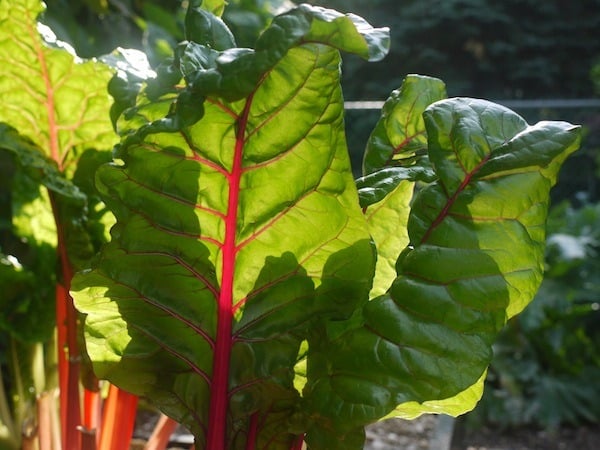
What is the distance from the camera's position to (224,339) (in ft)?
2.24

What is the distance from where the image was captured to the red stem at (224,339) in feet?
2.08

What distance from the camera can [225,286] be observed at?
0.66m

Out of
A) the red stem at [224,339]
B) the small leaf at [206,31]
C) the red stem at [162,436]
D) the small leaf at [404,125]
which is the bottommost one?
the red stem at [162,436]

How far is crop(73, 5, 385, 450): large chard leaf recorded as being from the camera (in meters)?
0.55

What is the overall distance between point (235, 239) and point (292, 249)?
0.16ft

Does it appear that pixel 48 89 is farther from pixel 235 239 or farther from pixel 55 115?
pixel 235 239

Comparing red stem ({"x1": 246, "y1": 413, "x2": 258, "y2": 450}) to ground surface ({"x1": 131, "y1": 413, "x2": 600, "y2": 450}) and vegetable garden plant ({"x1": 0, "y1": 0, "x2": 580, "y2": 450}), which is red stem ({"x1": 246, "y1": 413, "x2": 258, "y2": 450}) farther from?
ground surface ({"x1": 131, "y1": 413, "x2": 600, "y2": 450})

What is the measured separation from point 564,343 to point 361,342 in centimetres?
329

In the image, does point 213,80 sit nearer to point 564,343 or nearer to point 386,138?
point 386,138

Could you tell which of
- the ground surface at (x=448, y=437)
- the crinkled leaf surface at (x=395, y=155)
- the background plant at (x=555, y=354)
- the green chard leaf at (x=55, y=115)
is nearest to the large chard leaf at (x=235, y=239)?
the crinkled leaf surface at (x=395, y=155)

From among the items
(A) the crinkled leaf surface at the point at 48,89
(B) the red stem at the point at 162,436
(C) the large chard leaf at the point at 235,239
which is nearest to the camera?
(C) the large chard leaf at the point at 235,239

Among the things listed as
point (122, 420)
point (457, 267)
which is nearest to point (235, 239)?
→ point (457, 267)

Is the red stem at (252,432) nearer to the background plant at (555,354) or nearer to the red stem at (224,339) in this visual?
the red stem at (224,339)

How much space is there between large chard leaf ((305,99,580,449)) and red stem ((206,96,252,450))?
0.38ft
